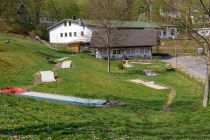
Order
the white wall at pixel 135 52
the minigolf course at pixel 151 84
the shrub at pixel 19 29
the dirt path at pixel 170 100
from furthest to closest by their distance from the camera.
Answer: the shrub at pixel 19 29, the white wall at pixel 135 52, the minigolf course at pixel 151 84, the dirt path at pixel 170 100

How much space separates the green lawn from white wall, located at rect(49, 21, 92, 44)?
4829 cm

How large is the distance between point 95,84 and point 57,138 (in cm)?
2444

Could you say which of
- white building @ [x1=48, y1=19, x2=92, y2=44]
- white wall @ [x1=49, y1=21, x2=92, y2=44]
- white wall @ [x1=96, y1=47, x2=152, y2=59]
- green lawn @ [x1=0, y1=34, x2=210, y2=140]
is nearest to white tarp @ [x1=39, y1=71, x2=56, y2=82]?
green lawn @ [x1=0, y1=34, x2=210, y2=140]

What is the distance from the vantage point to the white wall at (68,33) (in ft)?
310

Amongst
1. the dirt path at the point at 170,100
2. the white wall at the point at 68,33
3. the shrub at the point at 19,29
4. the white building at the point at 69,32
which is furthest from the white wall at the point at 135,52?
the dirt path at the point at 170,100

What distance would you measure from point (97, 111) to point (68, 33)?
7675 centimetres

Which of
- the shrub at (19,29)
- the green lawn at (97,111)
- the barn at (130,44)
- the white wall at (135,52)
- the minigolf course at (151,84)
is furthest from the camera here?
the shrub at (19,29)

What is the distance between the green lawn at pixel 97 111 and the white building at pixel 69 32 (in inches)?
1900

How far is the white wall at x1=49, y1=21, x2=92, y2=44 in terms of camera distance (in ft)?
310

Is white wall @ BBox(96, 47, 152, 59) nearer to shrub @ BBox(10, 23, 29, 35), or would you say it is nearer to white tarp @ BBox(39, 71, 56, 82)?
shrub @ BBox(10, 23, 29, 35)

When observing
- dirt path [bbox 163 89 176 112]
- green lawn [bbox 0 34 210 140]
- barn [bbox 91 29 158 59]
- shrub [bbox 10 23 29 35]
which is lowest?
dirt path [bbox 163 89 176 112]

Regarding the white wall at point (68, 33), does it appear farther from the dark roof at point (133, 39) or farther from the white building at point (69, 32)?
the dark roof at point (133, 39)

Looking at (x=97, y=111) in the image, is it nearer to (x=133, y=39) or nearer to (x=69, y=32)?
(x=133, y=39)

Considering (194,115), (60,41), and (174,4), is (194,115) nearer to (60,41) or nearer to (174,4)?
(174,4)
